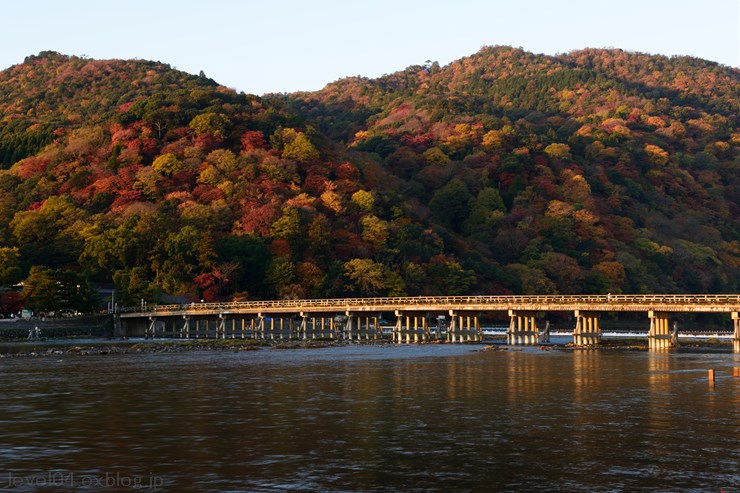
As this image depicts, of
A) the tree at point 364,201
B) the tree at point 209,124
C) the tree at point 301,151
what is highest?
the tree at point 209,124

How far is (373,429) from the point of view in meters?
Result: 31.9

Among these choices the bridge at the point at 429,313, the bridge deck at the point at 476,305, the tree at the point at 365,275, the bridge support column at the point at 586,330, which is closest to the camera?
the bridge deck at the point at 476,305

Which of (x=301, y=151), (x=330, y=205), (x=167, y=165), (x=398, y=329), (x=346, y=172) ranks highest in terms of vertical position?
(x=301, y=151)

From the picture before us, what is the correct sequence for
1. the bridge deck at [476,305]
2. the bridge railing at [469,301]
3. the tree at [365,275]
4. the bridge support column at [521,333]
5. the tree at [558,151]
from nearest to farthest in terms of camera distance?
the bridge deck at [476,305], the bridge railing at [469,301], the bridge support column at [521,333], the tree at [365,275], the tree at [558,151]

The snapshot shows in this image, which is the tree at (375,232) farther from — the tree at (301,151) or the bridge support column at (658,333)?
the bridge support column at (658,333)

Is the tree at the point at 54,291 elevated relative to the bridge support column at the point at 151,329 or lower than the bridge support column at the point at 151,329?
elevated

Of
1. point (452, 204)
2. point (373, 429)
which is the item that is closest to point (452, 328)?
point (373, 429)

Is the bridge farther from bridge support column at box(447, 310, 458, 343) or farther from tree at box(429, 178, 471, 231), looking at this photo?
tree at box(429, 178, 471, 231)

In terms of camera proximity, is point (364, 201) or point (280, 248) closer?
point (280, 248)

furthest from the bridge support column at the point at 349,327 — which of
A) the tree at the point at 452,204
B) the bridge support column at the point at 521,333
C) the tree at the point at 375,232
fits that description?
the tree at the point at 452,204

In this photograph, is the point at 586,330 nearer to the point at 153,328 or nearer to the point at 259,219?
the point at 153,328

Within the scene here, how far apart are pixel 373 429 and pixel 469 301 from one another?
61066mm

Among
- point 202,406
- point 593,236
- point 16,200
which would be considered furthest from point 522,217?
point 202,406

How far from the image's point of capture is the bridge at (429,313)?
74188mm
